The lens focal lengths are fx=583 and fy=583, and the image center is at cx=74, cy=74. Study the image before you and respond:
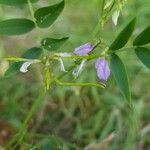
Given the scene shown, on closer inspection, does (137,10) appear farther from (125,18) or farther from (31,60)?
(31,60)

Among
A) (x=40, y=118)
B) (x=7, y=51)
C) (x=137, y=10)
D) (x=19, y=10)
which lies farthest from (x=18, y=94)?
(x=137, y=10)

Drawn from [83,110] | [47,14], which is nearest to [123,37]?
[47,14]

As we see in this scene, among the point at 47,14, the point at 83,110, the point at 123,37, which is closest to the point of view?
the point at 123,37

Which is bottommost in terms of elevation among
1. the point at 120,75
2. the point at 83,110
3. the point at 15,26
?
the point at 83,110

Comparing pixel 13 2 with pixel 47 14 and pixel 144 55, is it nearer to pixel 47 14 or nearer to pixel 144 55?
pixel 47 14

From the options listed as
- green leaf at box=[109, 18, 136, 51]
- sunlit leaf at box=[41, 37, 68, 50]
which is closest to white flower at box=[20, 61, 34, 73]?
sunlit leaf at box=[41, 37, 68, 50]
